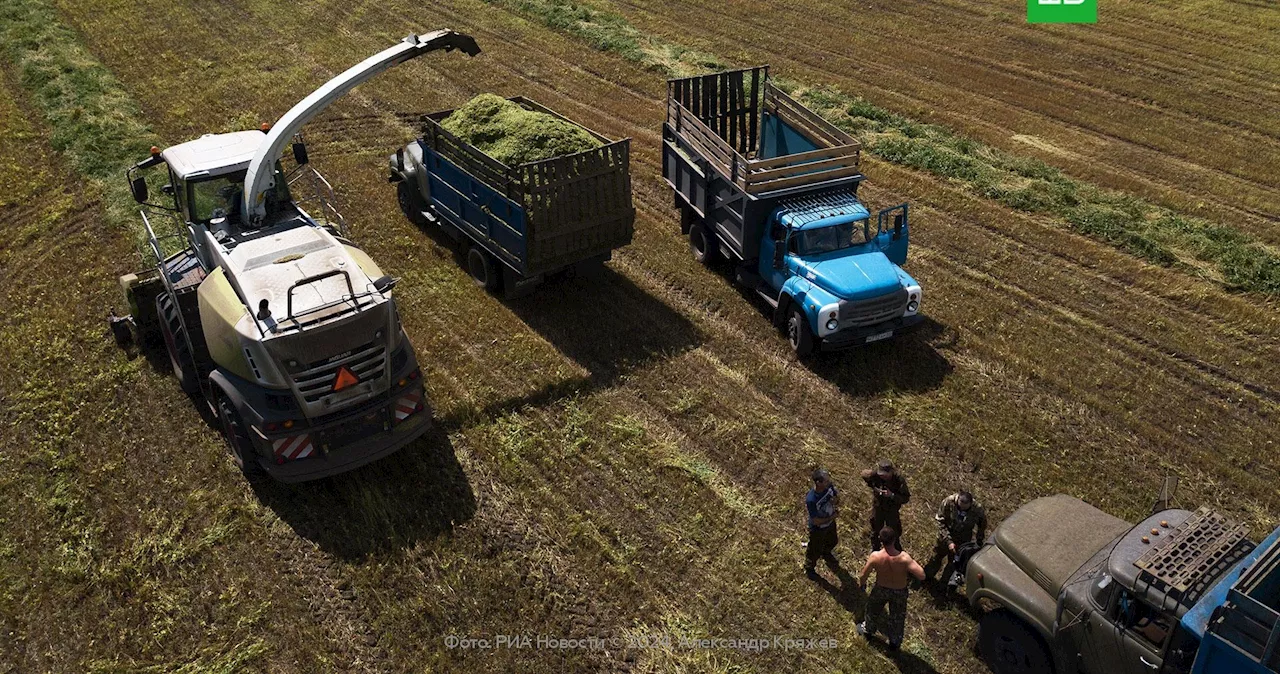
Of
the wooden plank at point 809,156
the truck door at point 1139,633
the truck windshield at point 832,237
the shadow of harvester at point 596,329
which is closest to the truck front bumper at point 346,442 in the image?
the shadow of harvester at point 596,329

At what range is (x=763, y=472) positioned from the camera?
437 inches

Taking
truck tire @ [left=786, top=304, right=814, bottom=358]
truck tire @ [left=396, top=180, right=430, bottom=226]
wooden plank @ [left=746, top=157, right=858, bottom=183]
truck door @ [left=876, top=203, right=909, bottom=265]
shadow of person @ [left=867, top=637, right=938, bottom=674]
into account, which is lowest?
shadow of person @ [left=867, top=637, right=938, bottom=674]

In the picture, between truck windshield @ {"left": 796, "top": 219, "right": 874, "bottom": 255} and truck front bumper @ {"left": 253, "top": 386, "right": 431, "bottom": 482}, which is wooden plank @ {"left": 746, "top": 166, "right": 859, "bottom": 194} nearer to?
truck windshield @ {"left": 796, "top": 219, "right": 874, "bottom": 255}

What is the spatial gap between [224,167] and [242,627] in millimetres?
5838

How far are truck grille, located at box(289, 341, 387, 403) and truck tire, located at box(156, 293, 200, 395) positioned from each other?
2.52 meters

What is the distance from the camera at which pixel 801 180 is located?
13.9 m

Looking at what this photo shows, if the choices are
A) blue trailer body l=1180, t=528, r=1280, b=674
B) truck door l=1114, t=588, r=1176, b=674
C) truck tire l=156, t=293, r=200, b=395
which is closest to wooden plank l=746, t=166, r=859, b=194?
truck door l=1114, t=588, r=1176, b=674

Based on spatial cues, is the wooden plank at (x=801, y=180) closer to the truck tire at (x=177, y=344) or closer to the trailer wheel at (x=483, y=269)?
the trailer wheel at (x=483, y=269)

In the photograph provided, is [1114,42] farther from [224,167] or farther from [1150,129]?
[224,167]

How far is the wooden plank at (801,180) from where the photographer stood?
13.6m

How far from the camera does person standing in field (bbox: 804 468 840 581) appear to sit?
923cm

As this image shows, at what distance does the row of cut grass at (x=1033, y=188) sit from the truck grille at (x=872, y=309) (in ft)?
20.8

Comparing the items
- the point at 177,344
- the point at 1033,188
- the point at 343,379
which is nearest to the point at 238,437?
the point at 343,379

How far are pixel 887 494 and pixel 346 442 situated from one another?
6.04m
